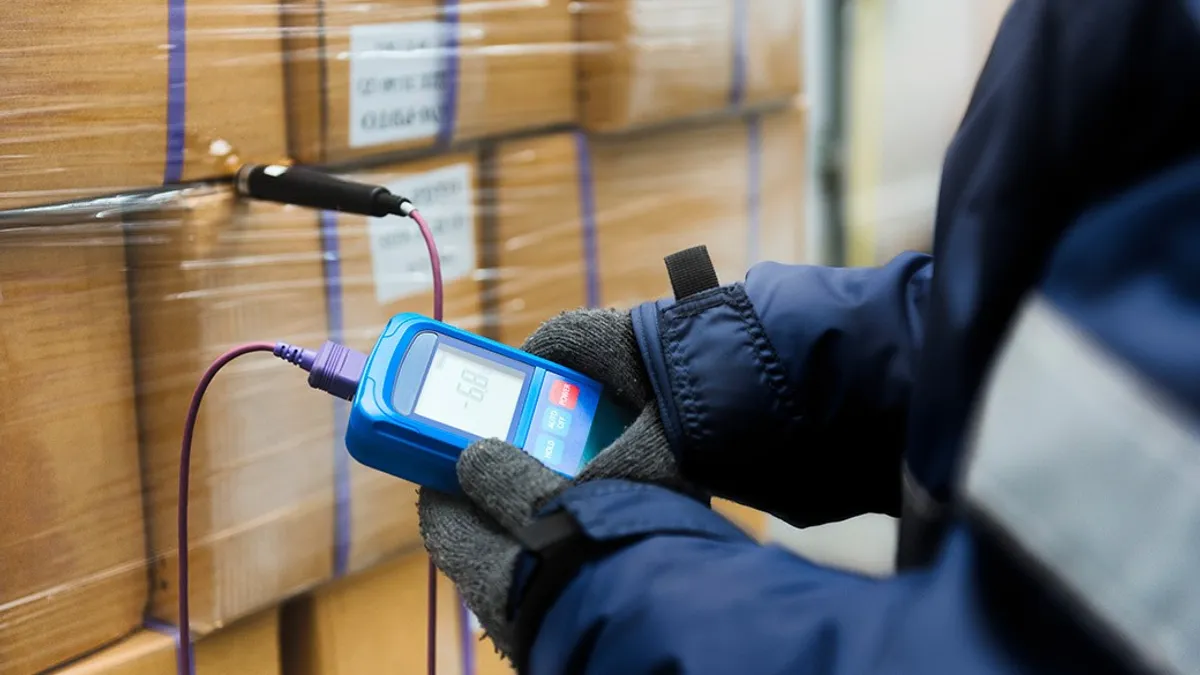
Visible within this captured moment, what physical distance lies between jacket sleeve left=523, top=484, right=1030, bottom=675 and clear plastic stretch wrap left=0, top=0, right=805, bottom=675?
0.36 meters

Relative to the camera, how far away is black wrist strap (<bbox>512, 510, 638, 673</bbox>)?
46 cm

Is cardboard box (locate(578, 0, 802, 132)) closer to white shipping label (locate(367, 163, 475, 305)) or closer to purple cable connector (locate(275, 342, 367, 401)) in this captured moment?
white shipping label (locate(367, 163, 475, 305))

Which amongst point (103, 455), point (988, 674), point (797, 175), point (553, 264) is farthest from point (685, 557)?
point (797, 175)

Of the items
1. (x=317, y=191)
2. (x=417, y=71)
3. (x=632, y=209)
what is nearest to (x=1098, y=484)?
(x=317, y=191)

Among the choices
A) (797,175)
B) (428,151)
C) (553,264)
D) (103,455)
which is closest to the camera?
(103,455)

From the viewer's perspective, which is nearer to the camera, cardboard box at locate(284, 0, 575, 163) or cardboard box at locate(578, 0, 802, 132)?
cardboard box at locate(284, 0, 575, 163)

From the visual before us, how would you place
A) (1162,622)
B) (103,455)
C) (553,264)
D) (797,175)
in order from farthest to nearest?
1. (797,175)
2. (553,264)
3. (103,455)
4. (1162,622)

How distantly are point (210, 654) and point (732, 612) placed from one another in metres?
0.49

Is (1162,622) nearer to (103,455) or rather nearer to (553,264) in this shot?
(103,455)

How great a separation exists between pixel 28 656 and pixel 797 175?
92 cm

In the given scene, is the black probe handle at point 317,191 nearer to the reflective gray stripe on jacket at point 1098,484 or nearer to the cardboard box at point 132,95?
the cardboard box at point 132,95

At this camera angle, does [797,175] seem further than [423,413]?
Yes

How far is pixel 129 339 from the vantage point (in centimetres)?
70

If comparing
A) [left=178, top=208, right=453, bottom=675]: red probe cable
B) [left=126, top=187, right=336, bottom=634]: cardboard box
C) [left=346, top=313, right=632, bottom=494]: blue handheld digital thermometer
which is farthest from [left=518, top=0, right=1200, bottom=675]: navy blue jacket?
[left=126, top=187, right=336, bottom=634]: cardboard box
